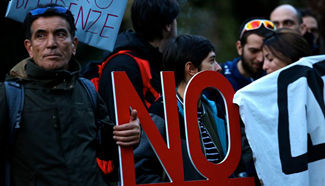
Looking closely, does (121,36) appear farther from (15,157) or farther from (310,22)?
(310,22)

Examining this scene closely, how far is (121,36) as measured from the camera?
151 inches

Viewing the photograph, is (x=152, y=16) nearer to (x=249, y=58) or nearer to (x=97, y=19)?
(x=97, y=19)

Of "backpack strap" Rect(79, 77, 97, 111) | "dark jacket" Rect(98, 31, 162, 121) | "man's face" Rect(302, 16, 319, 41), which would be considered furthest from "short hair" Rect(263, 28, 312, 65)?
"man's face" Rect(302, 16, 319, 41)

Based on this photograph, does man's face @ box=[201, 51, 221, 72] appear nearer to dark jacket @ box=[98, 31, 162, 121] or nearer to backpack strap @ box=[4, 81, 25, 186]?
dark jacket @ box=[98, 31, 162, 121]

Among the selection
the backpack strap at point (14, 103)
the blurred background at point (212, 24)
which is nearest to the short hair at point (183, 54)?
the backpack strap at point (14, 103)

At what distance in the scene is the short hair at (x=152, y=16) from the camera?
378 cm

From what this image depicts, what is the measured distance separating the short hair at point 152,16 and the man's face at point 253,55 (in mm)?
1112

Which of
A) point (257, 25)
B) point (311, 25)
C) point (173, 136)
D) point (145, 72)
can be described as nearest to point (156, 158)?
point (173, 136)

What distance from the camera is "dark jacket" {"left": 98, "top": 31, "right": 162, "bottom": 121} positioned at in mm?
3471

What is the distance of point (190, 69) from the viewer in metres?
3.38

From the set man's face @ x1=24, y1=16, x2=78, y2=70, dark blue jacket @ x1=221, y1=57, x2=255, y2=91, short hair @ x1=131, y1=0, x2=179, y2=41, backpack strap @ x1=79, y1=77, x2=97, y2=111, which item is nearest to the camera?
man's face @ x1=24, y1=16, x2=78, y2=70

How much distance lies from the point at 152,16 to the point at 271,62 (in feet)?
3.36

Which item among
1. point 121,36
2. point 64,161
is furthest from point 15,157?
point 121,36

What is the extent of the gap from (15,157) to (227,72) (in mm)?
2624
